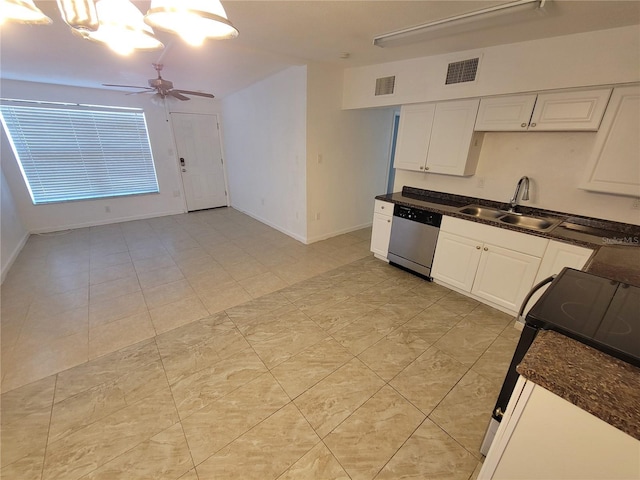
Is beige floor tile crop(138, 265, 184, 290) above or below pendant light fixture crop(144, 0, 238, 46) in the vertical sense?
below

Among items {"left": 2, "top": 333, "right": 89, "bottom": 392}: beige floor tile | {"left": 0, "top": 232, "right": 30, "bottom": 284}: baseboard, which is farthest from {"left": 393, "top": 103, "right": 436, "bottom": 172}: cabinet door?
{"left": 0, "top": 232, "right": 30, "bottom": 284}: baseboard

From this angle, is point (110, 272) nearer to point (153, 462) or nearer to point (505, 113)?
point (153, 462)

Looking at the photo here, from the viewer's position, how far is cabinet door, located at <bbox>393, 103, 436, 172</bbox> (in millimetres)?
2896

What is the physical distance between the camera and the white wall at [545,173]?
221 centimetres

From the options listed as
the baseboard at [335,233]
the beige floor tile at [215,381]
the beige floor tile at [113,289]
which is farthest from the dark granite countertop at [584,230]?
the beige floor tile at [113,289]

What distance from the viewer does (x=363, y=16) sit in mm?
1888

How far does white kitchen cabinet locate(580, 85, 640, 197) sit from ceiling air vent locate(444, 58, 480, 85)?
3.35ft

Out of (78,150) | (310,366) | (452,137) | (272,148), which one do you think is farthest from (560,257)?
(78,150)

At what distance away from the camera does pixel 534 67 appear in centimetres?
211

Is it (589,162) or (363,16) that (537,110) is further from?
(363,16)

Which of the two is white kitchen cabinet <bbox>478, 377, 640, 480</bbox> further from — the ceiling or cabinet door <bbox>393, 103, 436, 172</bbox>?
cabinet door <bbox>393, 103, 436, 172</bbox>

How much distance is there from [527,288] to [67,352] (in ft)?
12.5

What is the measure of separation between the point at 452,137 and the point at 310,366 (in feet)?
8.64

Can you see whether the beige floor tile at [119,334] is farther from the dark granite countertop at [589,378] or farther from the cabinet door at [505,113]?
the cabinet door at [505,113]
